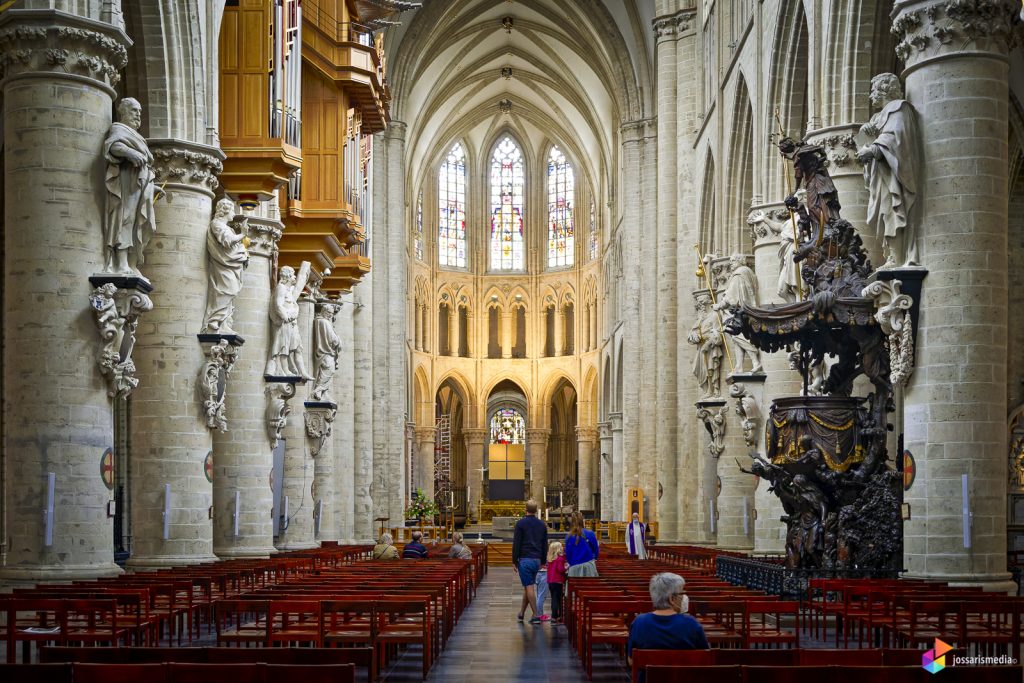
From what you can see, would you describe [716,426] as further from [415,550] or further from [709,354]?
[415,550]

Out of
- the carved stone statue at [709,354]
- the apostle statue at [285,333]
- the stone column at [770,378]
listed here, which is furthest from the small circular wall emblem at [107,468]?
the carved stone statue at [709,354]

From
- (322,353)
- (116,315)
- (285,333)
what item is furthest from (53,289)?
(322,353)

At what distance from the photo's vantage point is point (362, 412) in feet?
130

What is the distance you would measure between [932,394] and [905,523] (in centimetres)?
148

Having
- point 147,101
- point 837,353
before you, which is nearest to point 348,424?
point 147,101

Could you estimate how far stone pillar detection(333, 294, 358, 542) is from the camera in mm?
33312

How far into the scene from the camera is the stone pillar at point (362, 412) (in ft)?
128

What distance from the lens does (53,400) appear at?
14.3 metres

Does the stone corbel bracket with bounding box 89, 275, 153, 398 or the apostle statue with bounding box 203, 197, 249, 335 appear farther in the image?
the apostle statue with bounding box 203, 197, 249, 335

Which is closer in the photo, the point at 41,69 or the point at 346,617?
the point at 346,617

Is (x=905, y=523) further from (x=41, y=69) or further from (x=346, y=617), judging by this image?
(x=41, y=69)

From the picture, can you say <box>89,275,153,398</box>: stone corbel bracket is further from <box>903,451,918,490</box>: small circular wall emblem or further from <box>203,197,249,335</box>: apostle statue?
<box>903,451,918,490</box>: small circular wall emblem

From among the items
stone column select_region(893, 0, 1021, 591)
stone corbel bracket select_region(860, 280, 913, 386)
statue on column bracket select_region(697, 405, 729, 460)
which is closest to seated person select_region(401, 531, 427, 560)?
statue on column bracket select_region(697, 405, 729, 460)

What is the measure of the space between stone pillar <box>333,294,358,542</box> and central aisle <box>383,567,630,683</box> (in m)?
14.9
